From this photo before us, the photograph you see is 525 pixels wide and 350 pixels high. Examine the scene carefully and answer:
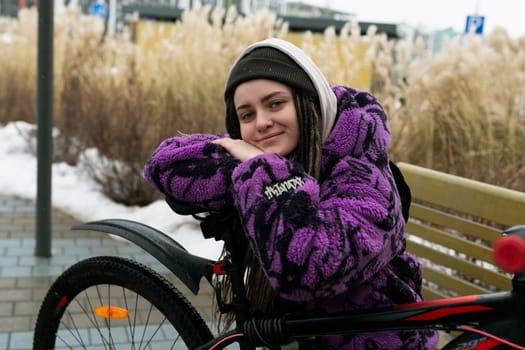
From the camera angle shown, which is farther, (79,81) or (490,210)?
(79,81)

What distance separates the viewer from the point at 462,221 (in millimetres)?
2680

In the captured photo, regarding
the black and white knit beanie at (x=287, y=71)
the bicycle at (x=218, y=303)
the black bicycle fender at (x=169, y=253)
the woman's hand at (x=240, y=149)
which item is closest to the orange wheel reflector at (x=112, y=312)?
the bicycle at (x=218, y=303)

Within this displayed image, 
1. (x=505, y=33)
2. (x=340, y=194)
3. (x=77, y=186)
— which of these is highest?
(x=505, y=33)

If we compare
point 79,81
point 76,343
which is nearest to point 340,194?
point 76,343

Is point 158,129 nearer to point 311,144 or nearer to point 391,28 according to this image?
point 311,144

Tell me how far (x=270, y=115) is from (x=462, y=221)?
1.25m

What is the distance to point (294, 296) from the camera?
1567 mm

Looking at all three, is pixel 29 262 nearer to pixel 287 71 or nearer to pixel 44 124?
pixel 44 124

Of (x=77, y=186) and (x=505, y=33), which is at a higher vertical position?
(x=505, y=33)

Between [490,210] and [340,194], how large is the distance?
1.07 m

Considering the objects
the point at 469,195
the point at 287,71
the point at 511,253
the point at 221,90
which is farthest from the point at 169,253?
the point at 221,90

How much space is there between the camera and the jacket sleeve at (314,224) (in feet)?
4.99

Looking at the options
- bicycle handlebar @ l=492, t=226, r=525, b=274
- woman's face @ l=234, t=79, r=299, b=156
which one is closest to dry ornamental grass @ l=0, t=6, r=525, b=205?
woman's face @ l=234, t=79, r=299, b=156

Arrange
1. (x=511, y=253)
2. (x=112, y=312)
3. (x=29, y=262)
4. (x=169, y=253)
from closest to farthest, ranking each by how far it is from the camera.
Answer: (x=511, y=253)
(x=169, y=253)
(x=112, y=312)
(x=29, y=262)
